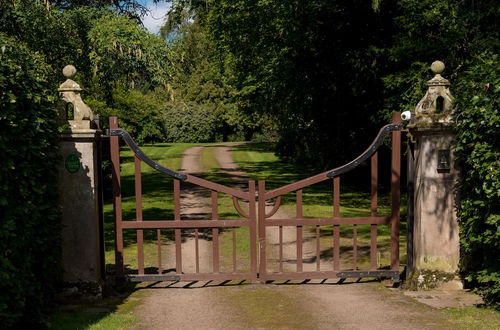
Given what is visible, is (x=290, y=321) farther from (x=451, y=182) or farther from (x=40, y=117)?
(x=40, y=117)

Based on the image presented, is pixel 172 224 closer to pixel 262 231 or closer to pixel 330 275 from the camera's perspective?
pixel 262 231

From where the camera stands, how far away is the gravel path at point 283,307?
18.3 feet

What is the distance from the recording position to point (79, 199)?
255 inches

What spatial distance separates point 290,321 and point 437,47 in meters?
8.70

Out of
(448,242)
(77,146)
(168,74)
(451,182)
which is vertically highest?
(168,74)

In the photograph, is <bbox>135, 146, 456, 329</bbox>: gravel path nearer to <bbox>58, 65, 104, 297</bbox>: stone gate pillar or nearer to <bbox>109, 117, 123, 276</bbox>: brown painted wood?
<bbox>109, 117, 123, 276</bbox>: brown painted wood

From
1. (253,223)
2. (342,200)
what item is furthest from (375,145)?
(342,200)

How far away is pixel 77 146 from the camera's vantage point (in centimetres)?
644

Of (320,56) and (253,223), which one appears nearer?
(253,223)

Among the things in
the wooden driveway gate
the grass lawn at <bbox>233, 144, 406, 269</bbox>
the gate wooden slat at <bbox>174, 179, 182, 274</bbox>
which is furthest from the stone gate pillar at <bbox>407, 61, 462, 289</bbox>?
the gate wooden slat at <bbox>174, 179, 182, 274</bbox>

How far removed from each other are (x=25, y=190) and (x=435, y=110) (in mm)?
4769

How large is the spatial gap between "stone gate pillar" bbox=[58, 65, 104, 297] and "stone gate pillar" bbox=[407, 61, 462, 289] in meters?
4.02

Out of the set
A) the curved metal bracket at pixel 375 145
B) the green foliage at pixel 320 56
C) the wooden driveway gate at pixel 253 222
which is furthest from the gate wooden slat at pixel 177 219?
the green foliage at pixel 320 56

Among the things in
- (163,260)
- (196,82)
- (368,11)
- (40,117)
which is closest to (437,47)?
(368,11)
